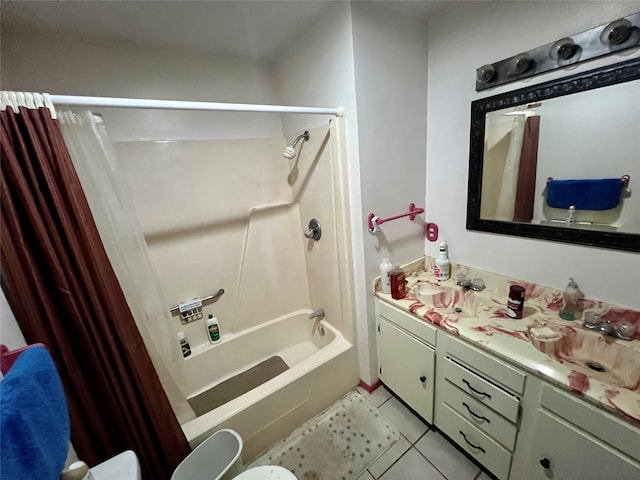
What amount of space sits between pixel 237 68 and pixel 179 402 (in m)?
2.05

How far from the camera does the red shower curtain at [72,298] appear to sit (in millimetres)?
709

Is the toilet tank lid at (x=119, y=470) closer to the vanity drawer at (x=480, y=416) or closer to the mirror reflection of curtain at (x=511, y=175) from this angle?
the vanity drawer at (x=480, y=416)

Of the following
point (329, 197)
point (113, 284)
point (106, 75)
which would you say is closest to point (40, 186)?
point (113, 284)

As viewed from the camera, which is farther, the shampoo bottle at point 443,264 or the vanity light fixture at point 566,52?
the shampoo bottle at point 443,264

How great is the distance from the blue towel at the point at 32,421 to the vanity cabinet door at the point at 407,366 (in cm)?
135

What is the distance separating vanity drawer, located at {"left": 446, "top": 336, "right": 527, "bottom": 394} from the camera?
3.04 ft

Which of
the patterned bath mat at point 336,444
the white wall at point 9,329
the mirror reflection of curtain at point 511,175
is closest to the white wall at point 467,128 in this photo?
the mirror reflection of curtain at point 511,175

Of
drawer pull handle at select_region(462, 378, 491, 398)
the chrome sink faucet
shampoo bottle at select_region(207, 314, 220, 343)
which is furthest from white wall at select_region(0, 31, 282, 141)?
the chrome sink faucet

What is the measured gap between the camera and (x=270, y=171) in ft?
6.09

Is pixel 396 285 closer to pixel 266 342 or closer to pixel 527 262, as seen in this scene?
pixel 527 262

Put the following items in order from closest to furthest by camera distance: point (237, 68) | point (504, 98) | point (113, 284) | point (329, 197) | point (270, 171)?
1. point (113, 284)
2. point (504, 98)
3. point (329, 197)
4. point (237, 68)
5. point (270, 171)

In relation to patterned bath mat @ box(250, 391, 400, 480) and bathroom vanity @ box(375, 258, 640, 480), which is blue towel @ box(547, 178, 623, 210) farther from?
patterned bath mat @ box(250, 391, 400, 480)

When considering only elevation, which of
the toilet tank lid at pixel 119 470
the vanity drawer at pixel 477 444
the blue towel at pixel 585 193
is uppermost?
the blue towel at pixel 585 193

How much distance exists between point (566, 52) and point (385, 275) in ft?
4.00
